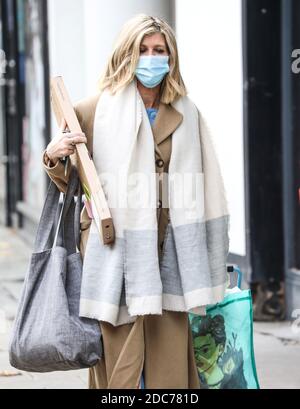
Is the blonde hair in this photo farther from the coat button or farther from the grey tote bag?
the grey tote bag

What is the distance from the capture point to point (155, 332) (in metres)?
3.90

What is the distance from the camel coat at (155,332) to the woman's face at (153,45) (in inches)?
8.8

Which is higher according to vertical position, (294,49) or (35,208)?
(294,49)

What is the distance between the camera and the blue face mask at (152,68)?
12.3ft

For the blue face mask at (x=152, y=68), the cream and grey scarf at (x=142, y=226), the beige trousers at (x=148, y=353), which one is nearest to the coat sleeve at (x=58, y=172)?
the cream and grey scarf at (x=142, y=226)

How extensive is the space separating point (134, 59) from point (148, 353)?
1.17 metres

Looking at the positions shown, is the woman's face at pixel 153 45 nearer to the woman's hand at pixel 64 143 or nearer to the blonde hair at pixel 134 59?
the blonde hair at pixel 134 59

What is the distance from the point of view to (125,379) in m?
3.77

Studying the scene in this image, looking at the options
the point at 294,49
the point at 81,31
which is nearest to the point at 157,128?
the point at 294,49

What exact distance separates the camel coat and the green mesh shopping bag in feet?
0.61

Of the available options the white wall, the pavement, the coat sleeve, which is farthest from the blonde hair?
the white wall

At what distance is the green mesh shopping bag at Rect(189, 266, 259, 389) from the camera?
13.4 ft

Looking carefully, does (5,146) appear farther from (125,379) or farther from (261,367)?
(125,379)
